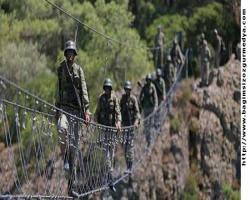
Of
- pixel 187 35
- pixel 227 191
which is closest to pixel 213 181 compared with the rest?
pixel 227 191

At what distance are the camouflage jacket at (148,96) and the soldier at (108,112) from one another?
2570 mm

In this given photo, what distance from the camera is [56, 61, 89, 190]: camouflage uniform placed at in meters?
6.45

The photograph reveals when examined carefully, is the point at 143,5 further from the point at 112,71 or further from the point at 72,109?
the point at 72,109

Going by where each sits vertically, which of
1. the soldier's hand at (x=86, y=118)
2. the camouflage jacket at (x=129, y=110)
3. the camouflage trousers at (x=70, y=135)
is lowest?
the camouflage trousers at (x=70, y=135)

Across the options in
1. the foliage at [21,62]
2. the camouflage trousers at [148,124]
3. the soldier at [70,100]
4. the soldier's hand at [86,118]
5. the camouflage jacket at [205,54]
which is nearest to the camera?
the soldier at [70,100]

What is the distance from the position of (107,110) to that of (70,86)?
1.78 meters

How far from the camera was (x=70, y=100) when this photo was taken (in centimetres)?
657

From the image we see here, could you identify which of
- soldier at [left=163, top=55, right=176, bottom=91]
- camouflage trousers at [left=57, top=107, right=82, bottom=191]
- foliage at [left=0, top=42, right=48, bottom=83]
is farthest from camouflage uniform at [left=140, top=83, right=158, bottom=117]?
camouflage trousers at [left=57, top=107, right=82, bottom=191]

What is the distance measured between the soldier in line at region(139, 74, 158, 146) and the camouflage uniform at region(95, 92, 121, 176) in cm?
243

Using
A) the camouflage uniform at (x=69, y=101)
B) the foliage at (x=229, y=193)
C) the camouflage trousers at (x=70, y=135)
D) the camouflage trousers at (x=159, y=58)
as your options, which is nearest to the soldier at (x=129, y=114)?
the camouflage trousers at (x=70, y=135)

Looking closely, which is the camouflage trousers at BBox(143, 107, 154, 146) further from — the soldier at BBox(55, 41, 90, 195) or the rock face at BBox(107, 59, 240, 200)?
the soldier at BBox(55, 41, 90, 195)

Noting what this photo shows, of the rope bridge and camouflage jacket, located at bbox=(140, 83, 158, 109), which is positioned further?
camouflage jacket, located at bbox=(140, 83, 158, 109)

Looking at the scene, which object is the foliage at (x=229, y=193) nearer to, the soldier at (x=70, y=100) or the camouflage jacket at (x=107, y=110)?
the camouflage jacket at (x=107, y=110)

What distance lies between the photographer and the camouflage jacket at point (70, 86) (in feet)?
21.2
